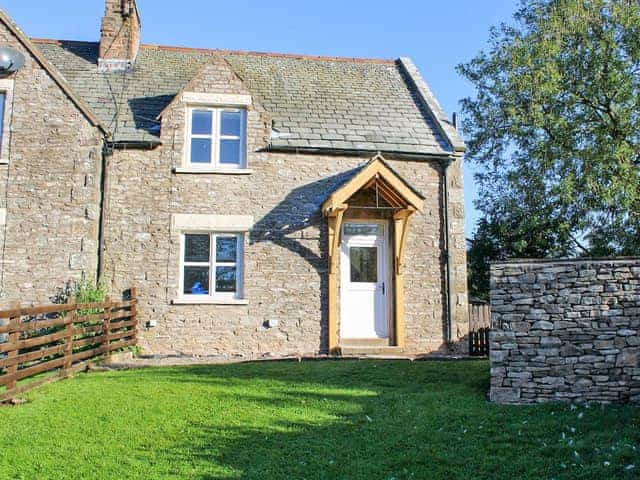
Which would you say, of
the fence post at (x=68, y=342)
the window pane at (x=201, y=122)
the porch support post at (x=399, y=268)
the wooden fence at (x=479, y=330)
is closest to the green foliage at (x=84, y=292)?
the fence post at (x=68, y=342)

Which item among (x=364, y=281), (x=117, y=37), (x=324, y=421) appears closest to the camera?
(x=324, y=421)

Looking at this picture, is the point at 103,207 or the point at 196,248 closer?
the point at 103,207

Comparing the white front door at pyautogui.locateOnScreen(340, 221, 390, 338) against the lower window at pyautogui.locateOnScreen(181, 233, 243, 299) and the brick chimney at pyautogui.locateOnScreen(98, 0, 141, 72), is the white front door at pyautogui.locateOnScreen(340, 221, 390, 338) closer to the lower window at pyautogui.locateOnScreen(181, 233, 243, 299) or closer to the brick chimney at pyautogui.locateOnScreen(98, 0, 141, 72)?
the lower window at pyautogui.locateOnScreen(181, 233, 243, 299)

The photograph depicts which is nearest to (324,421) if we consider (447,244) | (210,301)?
(210,301)

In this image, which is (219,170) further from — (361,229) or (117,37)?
(117,37)

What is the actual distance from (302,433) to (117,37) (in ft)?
43.2

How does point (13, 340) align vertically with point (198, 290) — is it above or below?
below

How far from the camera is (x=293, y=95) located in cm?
1555

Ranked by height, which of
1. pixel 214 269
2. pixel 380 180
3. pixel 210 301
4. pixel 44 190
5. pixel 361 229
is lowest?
pixel 210 301

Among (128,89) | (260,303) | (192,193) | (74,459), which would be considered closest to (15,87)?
(128,89)

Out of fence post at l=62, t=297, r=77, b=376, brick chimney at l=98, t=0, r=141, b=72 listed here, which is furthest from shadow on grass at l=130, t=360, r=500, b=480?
brick chimney at l=98, t=0, r=141, b=72

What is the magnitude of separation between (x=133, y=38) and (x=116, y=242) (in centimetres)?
641

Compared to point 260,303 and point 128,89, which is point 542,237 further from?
point 128,89

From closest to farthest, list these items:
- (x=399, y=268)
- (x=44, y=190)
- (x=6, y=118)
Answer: (x=44, y=190) < (x=6, y=118) < (x=399, y=268)
